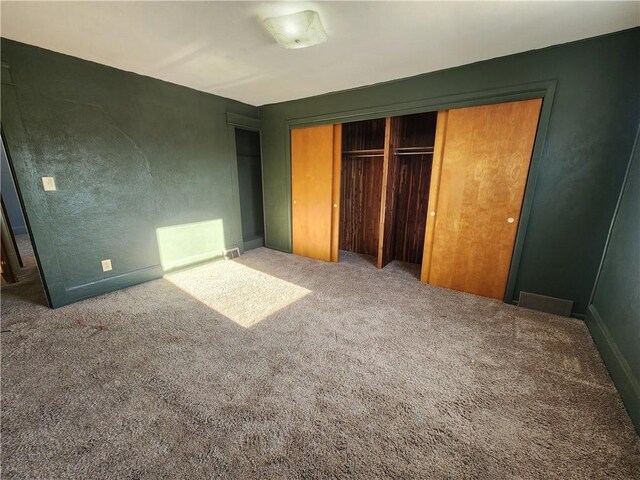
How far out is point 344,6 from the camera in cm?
167

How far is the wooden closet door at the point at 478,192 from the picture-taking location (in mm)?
2416

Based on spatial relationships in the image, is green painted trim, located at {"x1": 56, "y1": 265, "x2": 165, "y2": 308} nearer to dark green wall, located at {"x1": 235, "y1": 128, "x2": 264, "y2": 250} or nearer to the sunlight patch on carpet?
the sunlight patch on carpet

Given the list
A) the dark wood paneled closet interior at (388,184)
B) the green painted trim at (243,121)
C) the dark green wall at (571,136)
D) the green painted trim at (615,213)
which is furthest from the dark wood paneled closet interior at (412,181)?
the green painted trim at (243,121)

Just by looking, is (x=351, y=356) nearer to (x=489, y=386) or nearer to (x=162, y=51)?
(x=489, y=386)

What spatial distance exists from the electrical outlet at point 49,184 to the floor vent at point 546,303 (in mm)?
4680

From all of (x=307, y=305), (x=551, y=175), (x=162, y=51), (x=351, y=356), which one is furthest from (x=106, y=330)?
(x=551, y=175)

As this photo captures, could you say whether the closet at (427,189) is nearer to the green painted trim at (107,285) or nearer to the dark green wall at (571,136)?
the dark green wall at (571,136)

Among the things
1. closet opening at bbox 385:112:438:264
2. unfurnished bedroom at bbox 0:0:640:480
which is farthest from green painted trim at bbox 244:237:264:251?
closet opening at bbox 385:112:438:264

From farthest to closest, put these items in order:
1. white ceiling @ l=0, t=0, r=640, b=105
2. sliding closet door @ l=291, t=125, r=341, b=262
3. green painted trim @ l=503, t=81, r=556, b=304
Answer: sliding closet door @ l=291, t=125, r=341, b=262, green painted trim @ l=503, t=81, r=556, b=304, white ceiling @ l=0, t=0, r=640, b=105

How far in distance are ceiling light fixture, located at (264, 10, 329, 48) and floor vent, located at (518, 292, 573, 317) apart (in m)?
3.00

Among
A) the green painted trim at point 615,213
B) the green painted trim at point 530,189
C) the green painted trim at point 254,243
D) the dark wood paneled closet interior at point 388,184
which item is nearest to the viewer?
the green painted trim at point 615,213

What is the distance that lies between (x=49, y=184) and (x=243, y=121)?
2.44 m

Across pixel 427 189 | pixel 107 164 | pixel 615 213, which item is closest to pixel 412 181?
pixel 427 189

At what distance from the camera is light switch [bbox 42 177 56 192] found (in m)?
2.36
